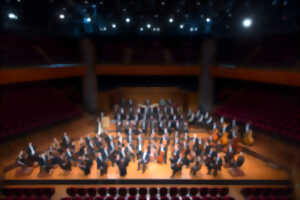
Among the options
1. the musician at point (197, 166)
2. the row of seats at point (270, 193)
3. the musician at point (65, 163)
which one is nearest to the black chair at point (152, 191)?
the musician at point (197, 166)

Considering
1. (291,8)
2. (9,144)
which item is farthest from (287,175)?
(9,144)

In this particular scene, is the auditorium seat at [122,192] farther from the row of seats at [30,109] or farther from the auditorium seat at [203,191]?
the row of seats at [30,109]

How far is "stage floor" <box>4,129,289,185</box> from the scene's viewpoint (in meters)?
7.48

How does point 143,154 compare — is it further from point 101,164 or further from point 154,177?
point 101,164

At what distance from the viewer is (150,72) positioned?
15172 mm

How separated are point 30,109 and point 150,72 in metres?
7.78

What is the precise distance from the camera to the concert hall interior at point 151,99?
7.52m

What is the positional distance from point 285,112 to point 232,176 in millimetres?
4559

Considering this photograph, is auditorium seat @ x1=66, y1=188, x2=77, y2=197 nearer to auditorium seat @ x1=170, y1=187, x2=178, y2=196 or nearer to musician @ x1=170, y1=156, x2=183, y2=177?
auditorium seat @ x1=170, y1=187, x2=178, y2=196

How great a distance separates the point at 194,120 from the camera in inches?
441

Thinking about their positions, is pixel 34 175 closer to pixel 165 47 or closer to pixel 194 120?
pixel 194 120

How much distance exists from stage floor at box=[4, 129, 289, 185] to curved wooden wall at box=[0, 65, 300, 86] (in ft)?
13.1

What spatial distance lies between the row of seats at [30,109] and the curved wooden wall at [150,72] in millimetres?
1478

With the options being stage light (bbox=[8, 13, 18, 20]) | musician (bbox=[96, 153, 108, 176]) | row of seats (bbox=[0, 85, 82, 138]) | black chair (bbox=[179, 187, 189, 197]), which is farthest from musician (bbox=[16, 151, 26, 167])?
stage light (bbox=[8, 13, 18, 20])
